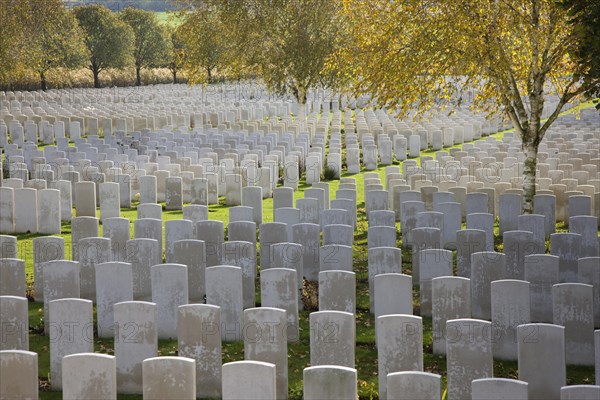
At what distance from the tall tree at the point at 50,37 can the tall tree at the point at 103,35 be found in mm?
11657

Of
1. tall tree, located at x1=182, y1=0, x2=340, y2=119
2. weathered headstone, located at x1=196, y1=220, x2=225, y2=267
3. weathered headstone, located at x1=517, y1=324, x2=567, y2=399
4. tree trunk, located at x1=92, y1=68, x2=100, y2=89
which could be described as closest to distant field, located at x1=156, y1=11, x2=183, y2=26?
tall tree, located at x1=182, y1=0, x2=340, y2=119

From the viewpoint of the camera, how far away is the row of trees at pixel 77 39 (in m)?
33.9

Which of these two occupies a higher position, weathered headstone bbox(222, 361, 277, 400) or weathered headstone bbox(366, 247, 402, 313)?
weathered headstone bbox(366, 247, 402, 313)

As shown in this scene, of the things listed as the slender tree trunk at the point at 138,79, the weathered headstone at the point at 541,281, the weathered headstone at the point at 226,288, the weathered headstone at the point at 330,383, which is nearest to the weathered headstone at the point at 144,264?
the weathered headstone at the point at 226,288

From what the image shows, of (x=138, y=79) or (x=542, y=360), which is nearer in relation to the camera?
(x=542, y=360)

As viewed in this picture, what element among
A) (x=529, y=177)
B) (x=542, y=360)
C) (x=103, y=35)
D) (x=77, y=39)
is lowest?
(x=542, y=360)

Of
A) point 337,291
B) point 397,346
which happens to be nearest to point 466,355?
point 397,346

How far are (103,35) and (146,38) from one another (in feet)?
23.8

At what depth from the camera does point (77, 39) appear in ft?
152

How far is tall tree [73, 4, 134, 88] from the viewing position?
60938mm

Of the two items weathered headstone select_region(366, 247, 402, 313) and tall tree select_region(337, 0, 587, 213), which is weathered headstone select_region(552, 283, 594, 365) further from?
tall tree select_region(337, 0, 587, 213)

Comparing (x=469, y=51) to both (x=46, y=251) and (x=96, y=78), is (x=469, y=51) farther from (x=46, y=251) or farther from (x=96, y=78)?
(x=96, y=78)

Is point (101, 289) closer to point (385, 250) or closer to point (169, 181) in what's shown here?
point (385, 250)

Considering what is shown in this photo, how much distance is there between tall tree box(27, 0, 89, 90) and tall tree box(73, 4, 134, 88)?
11.7 metres
